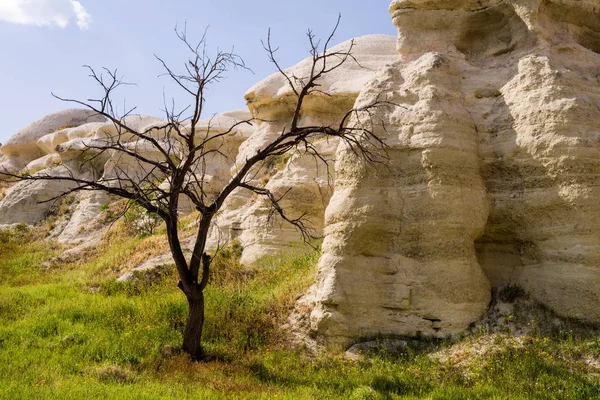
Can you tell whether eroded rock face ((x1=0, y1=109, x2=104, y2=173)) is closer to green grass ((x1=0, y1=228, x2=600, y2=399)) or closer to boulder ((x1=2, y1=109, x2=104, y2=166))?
boulder ((x1=2, y1=109, x2=104, y2=166))

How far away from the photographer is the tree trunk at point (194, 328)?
900 centimetres

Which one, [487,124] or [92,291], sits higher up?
[487,124]

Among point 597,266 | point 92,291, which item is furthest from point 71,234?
point 597,266

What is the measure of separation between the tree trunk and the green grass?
0.25m

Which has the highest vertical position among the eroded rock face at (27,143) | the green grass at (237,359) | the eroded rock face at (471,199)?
the eroded rock face at (27,143)

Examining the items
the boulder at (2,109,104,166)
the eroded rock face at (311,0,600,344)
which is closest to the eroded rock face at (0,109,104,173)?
the boulder at (2,109,104,166)

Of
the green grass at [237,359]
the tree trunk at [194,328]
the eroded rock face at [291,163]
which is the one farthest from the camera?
the eroded rock face at [291,163]

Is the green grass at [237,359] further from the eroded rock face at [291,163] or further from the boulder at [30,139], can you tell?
the boulder at [30,139]

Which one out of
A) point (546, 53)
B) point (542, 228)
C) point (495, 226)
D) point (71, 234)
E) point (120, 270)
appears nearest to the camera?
point (542, 228)

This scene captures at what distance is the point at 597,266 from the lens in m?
8.38

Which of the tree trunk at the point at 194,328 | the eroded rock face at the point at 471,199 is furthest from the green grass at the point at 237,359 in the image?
the eroded rock face at the point at 471,199

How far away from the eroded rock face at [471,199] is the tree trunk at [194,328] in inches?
79.8

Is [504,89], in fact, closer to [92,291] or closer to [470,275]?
[470,275]

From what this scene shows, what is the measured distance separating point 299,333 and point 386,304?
1671 mm
